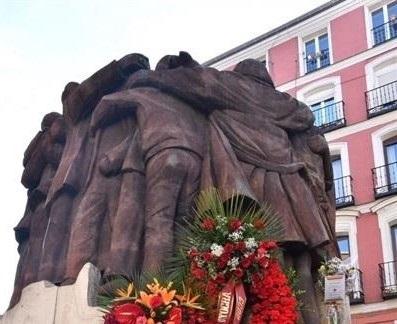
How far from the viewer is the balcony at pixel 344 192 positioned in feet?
81.1

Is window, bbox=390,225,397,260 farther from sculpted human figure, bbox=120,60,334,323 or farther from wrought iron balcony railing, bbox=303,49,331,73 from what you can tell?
sculpted human figure, bbox=120,60,334,323

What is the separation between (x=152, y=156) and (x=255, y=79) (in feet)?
4.44

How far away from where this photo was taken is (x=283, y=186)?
5734mm

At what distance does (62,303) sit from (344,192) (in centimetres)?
2127

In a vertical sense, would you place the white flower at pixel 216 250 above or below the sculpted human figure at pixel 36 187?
below

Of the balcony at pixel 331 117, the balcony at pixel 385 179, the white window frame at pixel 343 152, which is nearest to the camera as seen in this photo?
the balcony at pixel 385 179

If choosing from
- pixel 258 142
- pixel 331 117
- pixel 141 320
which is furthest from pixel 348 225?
pixel 141 320

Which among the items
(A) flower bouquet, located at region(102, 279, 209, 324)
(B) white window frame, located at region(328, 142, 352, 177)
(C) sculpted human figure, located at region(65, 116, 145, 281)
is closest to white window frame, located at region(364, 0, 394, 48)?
(B) white window frame, located at region(328, 142, 352, 177)

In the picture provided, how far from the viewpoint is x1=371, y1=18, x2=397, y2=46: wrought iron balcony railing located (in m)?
26.7

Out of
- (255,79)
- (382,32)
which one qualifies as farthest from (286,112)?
(382,32)

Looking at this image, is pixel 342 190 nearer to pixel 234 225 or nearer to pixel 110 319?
pixel 234 225

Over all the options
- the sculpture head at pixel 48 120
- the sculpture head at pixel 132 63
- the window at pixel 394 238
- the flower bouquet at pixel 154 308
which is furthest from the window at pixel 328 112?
the flower bouquet at pixel 154 308

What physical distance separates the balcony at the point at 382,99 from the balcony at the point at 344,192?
262 cm

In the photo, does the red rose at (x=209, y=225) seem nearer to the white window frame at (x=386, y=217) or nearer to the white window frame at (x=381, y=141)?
the white window frame at (x=386, y=217)
